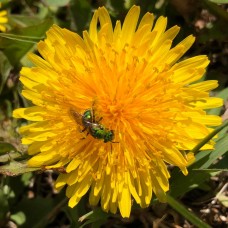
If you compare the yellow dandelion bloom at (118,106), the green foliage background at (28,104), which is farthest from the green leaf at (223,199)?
the yellow dandelion bloom at (118,106)

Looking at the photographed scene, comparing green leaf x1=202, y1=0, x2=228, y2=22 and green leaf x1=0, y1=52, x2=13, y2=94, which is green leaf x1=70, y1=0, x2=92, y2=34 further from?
green leaf x1=202, y1=0, x2=228, y2=22

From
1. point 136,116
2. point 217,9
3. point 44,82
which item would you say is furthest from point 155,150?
point 217,9

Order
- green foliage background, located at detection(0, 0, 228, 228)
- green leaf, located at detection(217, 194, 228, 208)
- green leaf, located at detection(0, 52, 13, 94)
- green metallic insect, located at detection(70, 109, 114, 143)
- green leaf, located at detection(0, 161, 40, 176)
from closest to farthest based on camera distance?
green metallic insect, located at detection(70, 109, 114, 143)
green leaf, located at detection(0, 161, 40, 176)
green foliage background, located at detection(0, 0, 228, 228)
green leaf, located at detection(217, 194, 228, 208)
green leaf, located at detection(0, 52, 13, 94)

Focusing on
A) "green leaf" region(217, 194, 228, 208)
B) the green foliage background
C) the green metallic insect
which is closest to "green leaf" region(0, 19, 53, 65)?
the green foliage background

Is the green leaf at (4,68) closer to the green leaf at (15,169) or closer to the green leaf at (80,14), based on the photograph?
the green leaf at (80,14)

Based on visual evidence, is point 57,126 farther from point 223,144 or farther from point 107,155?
point 223,144
